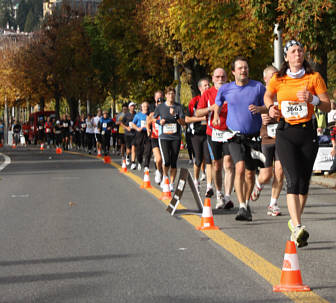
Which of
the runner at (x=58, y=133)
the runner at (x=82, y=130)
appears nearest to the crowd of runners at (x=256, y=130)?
the runner at (x=82, y=130)

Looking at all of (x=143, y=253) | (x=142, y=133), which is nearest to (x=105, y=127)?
(x=142, y=133)

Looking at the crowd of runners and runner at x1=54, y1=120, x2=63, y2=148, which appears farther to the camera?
runner at x1=54, y1=120, x2=63, y2=148

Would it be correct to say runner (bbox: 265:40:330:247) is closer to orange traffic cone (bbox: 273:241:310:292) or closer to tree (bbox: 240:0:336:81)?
orange traffic cone (bbox: 273:241:310:292)

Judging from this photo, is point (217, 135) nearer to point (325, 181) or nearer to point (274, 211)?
point (274, 211)

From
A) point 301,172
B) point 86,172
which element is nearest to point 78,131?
point 86,172

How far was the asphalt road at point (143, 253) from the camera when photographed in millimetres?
6543

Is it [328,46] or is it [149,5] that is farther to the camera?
[149,5]

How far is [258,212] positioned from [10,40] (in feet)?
329

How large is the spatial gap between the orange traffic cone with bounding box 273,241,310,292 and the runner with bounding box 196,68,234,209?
524 centimetres

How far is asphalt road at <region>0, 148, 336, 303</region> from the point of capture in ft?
21.5


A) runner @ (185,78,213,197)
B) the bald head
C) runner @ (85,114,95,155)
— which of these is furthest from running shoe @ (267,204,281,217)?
runner @ (85,114,95,155)

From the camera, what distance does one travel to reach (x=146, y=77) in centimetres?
4625

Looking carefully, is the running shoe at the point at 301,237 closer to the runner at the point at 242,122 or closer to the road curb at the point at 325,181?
the runner at the point at 242,122

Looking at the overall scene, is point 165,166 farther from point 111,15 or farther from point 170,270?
point 111,15
